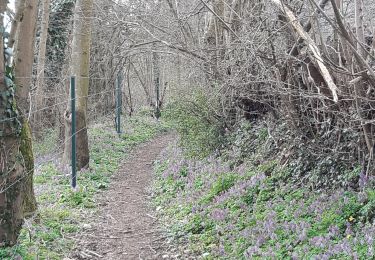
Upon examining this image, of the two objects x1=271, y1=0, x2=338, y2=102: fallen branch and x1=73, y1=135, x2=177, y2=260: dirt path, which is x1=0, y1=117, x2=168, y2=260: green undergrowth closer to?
x1=73, y1=135, x2=177, y2=260: dirt path

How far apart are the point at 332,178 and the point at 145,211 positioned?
344cm

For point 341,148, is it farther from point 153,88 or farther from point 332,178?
point 153,88

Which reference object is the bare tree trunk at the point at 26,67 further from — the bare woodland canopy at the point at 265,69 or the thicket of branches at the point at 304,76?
the thicket of branches at the point at 304,76

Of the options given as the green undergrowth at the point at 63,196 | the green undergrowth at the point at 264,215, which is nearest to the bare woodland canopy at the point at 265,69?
the green undergrowth at the point at 264,215

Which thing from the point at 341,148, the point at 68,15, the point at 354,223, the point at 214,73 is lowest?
the point at 354,223

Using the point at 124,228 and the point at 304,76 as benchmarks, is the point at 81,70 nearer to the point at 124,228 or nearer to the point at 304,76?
the point at 124,228

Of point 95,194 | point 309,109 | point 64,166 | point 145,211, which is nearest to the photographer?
point 309,109

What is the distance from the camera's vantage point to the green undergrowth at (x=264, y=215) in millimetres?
4887

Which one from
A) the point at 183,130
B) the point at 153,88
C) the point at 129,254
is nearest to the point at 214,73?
the point at 183,130

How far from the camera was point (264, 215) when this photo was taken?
20.0ft

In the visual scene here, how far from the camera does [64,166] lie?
36.0 ft

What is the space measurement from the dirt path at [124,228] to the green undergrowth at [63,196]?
23cm

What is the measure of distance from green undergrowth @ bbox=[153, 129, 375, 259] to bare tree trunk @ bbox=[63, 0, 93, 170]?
324cm

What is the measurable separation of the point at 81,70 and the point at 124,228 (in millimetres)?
5380
